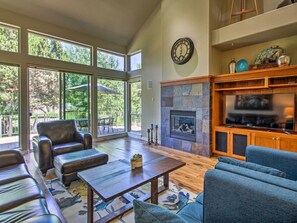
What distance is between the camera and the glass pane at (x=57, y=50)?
430cm

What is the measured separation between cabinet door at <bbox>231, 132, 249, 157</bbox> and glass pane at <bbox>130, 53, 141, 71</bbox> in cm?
375

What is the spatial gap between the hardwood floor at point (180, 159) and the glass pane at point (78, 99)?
844 mm

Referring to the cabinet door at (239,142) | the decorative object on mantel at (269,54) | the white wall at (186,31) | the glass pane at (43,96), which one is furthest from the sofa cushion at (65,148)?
the decorative object on mantel at (269,54)

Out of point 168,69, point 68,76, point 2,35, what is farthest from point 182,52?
point 2,35

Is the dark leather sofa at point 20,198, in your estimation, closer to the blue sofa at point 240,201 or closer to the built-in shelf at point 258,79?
the blue sofa at point 240,201

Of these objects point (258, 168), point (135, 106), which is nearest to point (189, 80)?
point (135, 106)

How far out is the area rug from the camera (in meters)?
1.94

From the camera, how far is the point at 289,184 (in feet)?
3.19

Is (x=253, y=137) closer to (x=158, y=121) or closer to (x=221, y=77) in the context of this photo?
(x=221, y=77)

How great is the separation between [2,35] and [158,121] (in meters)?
4.41

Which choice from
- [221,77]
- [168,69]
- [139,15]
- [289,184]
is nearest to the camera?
[289,184]

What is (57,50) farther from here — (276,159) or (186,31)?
(276,159)

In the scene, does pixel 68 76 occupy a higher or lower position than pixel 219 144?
higher

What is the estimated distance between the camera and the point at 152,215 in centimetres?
73
